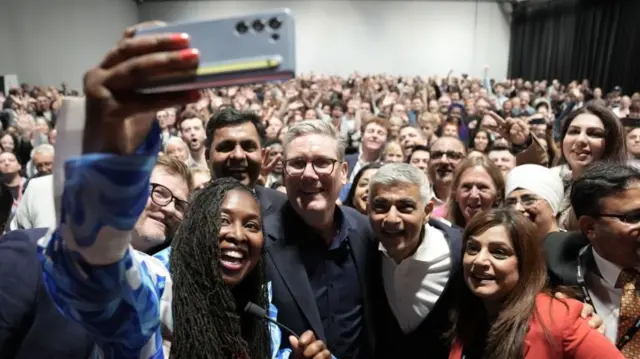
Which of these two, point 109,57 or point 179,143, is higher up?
point 109,57

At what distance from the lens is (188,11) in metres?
17.7

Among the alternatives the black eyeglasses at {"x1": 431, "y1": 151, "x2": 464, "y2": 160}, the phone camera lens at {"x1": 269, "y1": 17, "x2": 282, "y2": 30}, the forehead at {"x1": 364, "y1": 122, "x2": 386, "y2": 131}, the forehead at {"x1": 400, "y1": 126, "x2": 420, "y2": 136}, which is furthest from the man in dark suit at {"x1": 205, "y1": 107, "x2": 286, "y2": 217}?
the forehead at {"x1": 400, "y1": 126, "x2": 420, "y2": 136}

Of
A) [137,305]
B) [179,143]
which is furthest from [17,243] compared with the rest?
[179,143]

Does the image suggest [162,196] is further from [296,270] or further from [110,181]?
[110,181]

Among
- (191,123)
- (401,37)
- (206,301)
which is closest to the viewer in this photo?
(206,301)

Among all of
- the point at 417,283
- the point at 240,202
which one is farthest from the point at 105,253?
the point at 417,283

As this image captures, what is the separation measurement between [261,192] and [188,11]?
16.8 metres

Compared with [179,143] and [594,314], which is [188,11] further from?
[594,314]

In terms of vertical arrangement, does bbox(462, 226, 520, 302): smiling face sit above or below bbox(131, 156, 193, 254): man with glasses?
below

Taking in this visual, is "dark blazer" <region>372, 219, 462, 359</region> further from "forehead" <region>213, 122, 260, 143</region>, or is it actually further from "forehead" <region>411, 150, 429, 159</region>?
"forehead" <region>411, 150, 429, 159</region>

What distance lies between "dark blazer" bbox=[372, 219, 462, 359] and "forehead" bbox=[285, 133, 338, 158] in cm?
48

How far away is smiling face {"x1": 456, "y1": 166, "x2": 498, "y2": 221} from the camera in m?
2.58

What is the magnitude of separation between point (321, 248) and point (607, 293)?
955 millimetres

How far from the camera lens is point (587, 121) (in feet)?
9.10
